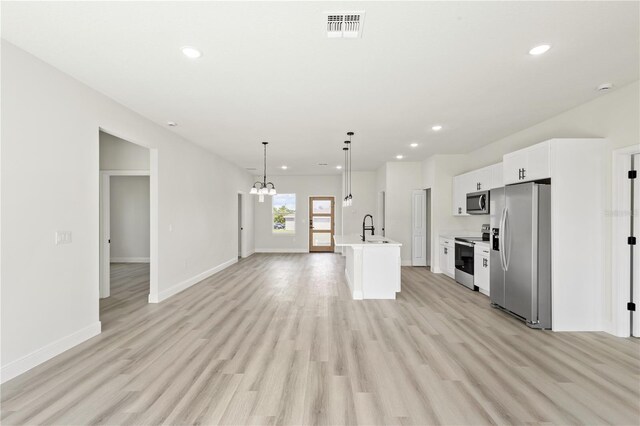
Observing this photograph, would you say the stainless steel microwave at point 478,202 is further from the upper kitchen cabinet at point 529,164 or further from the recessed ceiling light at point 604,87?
the recessed ceiling light at point 604,87

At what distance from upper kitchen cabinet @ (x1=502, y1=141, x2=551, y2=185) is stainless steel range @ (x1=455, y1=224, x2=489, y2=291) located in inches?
51.5

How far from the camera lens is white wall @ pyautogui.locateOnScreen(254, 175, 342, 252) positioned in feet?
36.0

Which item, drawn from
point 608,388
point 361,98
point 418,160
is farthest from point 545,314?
point 418,160

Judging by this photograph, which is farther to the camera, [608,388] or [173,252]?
[173,252]

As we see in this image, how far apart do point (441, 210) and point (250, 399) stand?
599 cm

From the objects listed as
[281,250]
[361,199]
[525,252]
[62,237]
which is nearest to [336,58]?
[62,237]

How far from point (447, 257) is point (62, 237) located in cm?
648

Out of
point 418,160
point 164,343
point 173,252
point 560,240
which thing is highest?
point 418,160

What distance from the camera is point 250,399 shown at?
90.9 inches

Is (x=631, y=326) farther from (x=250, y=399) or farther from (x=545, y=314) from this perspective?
(x=250, y=399)

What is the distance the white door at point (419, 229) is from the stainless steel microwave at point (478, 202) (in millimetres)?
1912

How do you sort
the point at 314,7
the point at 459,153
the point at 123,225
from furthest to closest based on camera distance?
the point at 123,225
the point at 459,153
the point at 314,7

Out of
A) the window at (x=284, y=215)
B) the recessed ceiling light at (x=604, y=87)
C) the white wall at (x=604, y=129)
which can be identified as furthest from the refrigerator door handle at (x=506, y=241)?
the window at (x=284, y=215)

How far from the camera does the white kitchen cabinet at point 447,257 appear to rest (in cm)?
648
